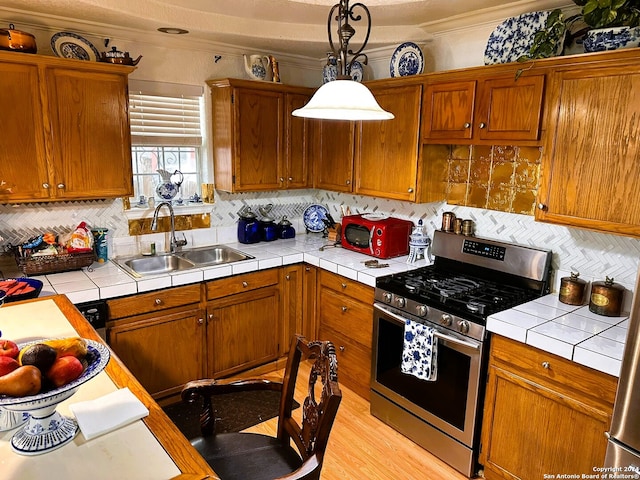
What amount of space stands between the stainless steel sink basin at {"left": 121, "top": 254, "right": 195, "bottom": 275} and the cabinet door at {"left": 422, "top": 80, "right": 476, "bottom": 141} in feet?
5.99

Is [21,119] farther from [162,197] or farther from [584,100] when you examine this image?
[584,100]

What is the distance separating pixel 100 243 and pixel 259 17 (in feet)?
5.90

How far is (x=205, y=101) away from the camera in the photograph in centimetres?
345

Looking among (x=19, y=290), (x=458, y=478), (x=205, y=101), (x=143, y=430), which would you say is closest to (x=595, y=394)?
(x=458, y=478)

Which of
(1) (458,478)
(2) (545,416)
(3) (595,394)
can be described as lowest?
(1) (458,478)

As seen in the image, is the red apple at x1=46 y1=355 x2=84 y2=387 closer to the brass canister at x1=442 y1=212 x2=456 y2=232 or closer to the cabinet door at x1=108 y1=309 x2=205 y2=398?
the cabinet door at x1=108 y1=309 x2=205 y2=398

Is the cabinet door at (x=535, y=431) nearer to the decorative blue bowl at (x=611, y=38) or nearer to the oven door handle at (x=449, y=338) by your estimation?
the oven door handle at (x=449, y=338)

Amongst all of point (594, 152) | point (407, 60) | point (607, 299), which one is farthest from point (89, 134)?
point (607, 299)

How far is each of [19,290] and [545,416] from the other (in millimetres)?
2592

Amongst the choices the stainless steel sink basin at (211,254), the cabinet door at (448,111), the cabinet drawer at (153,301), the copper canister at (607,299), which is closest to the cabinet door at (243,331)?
the cabinet drawer at (153,301)

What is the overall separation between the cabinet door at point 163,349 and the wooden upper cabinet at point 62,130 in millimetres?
849

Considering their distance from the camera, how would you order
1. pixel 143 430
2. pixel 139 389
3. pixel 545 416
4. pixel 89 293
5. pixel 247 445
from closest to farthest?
1. pixel 143 430
2. pixel 139 389
3. pixel 247 445
4. pixel 545 416
5. pixel 89 293

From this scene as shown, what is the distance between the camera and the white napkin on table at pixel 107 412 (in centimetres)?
126

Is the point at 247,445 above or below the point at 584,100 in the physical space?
below
